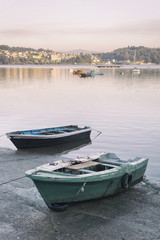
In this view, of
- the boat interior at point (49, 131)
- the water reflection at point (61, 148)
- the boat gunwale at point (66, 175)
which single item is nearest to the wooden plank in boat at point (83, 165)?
the boat gunwale at point (66, 175)

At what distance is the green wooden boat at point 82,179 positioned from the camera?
1002 cm

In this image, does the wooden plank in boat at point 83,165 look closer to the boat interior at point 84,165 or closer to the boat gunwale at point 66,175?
the boat interior at point 84,165

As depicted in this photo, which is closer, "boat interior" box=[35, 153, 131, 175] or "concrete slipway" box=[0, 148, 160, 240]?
"concrete slipway" box=[0, 148, 160, 240]

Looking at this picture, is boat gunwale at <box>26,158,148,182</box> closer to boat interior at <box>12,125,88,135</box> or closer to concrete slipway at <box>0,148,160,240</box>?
concrete slipway at <box>0,148,160,240</box>

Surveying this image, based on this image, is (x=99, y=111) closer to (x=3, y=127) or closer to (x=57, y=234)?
(x=3, y=127)

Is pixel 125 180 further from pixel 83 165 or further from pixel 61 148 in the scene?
pixel 61 148

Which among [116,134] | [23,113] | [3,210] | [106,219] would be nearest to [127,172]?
[106,219]

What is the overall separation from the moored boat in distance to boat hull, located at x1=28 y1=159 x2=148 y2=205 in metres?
8.17

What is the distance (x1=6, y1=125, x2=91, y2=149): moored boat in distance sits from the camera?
18.5 m

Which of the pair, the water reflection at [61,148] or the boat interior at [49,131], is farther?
the boat interior at [49,131]

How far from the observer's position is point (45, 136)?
19.0 metres

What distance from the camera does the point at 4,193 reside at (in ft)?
39.5

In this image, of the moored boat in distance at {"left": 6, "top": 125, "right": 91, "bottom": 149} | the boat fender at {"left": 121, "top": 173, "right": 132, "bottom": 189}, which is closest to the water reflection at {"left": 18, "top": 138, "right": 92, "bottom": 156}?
the moored boat in distance at {"left": 6, "top": 125, "right": 91, "bottom": 149}

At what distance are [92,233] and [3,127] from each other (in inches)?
711
